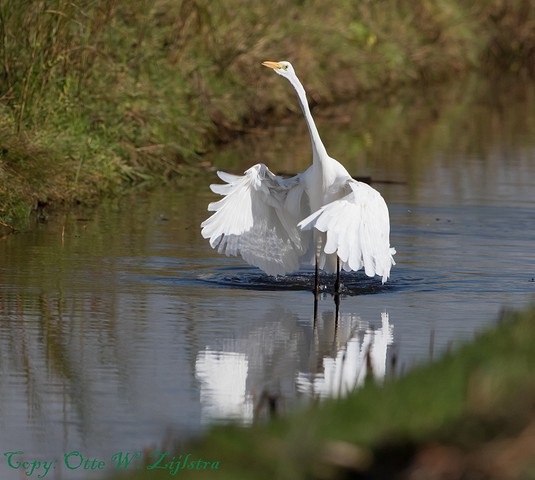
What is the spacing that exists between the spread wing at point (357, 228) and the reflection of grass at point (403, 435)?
3782mm

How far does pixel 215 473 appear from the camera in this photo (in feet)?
13.6

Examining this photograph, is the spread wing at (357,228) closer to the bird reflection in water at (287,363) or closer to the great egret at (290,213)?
the great egret at (290,213)

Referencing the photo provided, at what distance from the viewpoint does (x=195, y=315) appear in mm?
8969

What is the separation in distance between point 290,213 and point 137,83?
277 inches

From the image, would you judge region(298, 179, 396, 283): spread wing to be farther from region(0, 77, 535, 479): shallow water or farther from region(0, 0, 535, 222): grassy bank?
region(0, 0, 535, 222): grassy bank

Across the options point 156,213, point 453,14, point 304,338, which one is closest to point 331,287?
point 304,338

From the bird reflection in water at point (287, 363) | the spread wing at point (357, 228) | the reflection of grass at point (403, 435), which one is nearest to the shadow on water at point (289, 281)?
the spread wing at point (357, 228)

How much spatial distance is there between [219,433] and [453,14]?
35782mm

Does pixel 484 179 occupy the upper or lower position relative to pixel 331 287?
upper

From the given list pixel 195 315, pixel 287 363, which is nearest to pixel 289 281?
pixel 195 315

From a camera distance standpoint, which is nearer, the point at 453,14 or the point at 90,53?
the point at 90,53

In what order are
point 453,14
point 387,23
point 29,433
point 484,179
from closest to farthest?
point 29,433
point 484,179
point 387,23
point 453,14

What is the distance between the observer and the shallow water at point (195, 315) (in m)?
6.39

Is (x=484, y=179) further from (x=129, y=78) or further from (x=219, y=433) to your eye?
(x=219, y=433)
